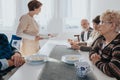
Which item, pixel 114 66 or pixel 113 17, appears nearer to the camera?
pixel 114 66

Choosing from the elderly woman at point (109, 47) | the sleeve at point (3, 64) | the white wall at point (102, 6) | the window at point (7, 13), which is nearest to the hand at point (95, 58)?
the elderly woman at point (109, 47)

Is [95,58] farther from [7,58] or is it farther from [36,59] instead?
[7,58]

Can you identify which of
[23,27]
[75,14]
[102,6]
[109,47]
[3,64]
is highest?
[102,6]

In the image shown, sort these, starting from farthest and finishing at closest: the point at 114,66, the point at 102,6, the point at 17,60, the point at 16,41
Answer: the point at 102,6 → the point at 16,41 → the point at 17,60 → the point at 114,66

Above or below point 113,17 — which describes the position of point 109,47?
below

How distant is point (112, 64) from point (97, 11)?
→ 9.37 feet

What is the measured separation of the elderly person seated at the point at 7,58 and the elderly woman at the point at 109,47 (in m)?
0.57

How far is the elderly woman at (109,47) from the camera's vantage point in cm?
136

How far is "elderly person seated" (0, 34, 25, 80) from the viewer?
1617 mm

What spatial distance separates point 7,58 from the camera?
5.70 ft

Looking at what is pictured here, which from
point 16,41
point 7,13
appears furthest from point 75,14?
point 16,41

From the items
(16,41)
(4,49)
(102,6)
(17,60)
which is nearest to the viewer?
(17,60)

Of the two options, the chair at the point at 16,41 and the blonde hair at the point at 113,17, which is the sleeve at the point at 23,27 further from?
the blonde hair at the point at 113,17

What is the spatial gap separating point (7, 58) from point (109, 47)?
806 mm
